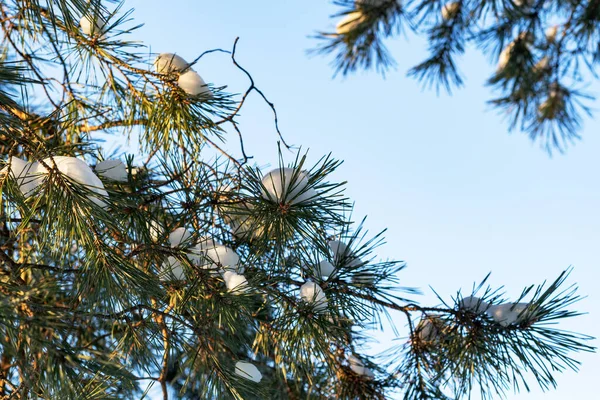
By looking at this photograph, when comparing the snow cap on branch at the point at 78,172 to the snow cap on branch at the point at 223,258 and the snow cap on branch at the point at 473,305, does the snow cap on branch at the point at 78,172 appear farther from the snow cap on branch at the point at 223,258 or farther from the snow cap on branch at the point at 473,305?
the snow cap on branch at the point at 473,305

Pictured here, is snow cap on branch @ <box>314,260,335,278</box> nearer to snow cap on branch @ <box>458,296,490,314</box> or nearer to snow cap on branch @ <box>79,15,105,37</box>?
snow cap on branch @ <box>458,296,490,314</box>

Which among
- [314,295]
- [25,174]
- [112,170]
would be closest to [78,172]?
[25,174]


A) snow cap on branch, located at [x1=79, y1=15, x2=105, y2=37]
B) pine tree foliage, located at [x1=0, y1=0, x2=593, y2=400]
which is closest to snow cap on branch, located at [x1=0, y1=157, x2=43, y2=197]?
pine tree foliage, located at [x1=0, y1=0, x2=593, y2=400]

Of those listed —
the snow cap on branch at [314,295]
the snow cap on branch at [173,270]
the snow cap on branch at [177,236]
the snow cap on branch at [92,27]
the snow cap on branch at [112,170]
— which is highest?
the snow cap on branch at [92,27]

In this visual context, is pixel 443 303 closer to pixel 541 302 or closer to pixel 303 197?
pixel 541 302

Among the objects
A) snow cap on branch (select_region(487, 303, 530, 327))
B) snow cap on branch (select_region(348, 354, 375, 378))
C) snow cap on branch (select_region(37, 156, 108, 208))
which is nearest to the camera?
snow cap on branch (select_region(37, 156, 108, 208))

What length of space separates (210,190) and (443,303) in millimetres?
376

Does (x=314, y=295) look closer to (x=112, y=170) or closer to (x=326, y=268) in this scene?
(x=326, y=268)

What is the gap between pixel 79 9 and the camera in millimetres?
747

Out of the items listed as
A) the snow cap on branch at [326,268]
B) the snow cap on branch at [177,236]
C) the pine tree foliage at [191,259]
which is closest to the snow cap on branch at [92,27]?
the pine tree foliage at [191,259]

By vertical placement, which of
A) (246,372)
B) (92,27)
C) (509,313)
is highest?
(92,27)

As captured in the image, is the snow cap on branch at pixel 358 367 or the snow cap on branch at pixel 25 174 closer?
the snow cap on branch at pixel 25 174

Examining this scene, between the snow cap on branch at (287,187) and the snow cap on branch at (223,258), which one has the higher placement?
the snow cap on branch at (287,187)

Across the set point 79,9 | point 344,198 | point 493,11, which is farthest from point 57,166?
point 493,11
